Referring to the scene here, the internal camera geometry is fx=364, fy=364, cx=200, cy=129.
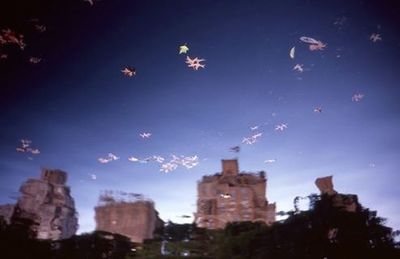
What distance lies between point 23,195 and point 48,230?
8.37m

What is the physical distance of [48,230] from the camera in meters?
71.3

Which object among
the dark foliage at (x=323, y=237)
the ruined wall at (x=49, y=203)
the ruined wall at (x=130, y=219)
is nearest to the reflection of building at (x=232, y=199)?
the ruined wall at (x=130, y=219)

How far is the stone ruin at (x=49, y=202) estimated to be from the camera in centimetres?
7075

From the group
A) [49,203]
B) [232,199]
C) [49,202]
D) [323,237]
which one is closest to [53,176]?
[49,202]

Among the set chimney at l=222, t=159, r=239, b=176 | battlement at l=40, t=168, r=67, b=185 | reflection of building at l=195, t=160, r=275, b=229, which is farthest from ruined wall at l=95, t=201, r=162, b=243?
chimney at l=222, t=159, r=239, b=176

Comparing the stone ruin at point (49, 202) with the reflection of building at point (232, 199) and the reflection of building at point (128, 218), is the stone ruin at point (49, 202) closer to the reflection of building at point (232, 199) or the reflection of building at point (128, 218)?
the reflection of building at point (128, 218)

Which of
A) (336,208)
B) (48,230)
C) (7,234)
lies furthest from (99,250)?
(48,230)

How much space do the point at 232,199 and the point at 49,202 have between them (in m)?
36.9

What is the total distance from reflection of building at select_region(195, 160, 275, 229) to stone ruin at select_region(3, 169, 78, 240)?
96.7 feet

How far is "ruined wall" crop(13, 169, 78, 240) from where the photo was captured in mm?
70750

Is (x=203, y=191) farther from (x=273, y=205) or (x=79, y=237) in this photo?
(x=79, y=237)

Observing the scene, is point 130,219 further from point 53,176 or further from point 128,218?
point 53,176

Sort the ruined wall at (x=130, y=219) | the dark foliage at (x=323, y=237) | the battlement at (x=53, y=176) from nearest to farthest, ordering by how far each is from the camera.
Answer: the dark foliage at (x=323, y=237), the ruined wall at (x=130, y=219), the battlement at (x=53, y=176)

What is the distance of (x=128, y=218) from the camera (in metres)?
65.4
